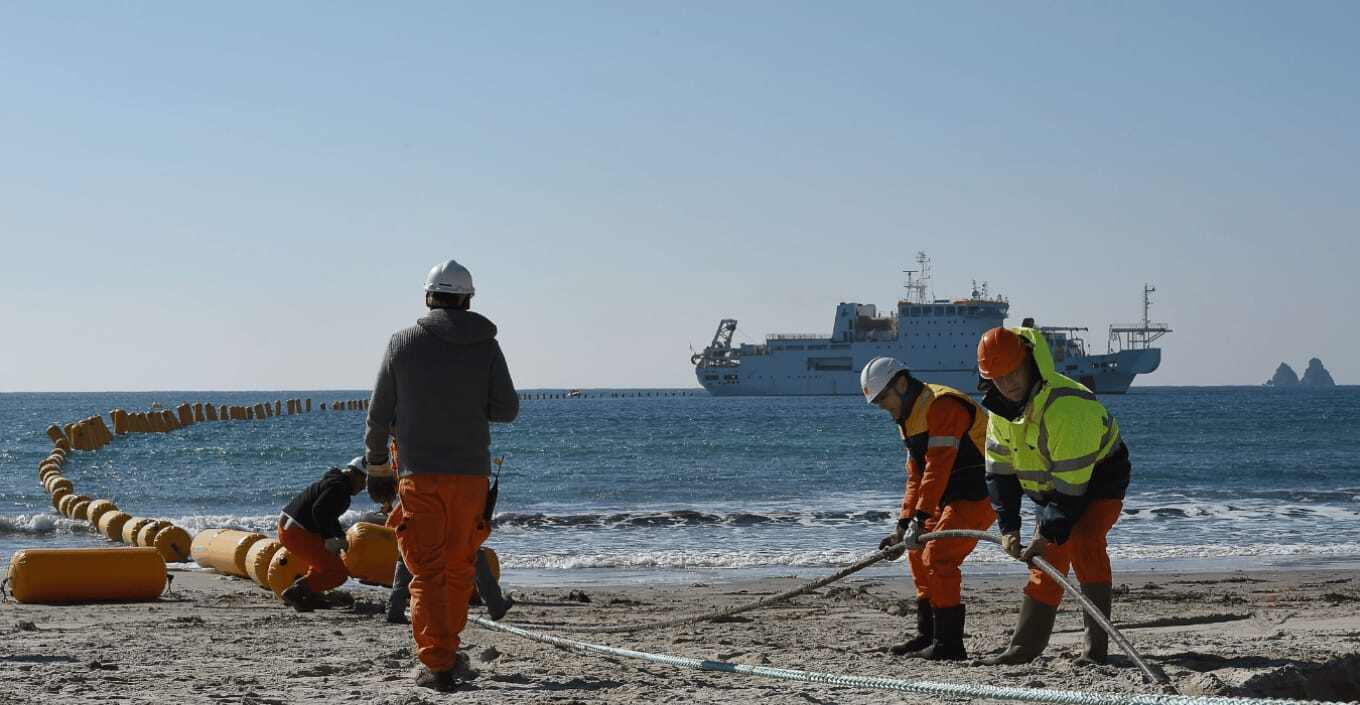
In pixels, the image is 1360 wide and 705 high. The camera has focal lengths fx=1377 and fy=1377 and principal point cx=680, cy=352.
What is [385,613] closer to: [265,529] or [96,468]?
[265,529]

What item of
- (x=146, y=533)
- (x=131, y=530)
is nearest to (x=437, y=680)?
(x=146, y=533)

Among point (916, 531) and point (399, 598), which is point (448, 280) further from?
point (399, 598)

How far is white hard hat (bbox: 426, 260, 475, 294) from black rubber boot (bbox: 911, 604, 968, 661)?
2.50 meters

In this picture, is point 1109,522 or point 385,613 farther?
point 385,613

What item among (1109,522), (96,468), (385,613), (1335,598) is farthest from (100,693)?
(96,468)

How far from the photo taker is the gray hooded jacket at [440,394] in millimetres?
5242

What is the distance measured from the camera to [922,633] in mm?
6434

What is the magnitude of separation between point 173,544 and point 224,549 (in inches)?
68.4

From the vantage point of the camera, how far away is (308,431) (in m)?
61.0

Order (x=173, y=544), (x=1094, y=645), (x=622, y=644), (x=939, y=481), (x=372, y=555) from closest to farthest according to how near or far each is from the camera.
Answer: (x=1094, y=645)
(x=939, y=481)
(x=622, y=644)
(x=372, y=555)
(x=173, y=544)

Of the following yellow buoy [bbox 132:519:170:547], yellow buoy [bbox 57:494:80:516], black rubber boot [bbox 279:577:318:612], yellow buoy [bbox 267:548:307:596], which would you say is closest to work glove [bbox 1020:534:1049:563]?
black rubber boot [bbox 279:577:318:612]

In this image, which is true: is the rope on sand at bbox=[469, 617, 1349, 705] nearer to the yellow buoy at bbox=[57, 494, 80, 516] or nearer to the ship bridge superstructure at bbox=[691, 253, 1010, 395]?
the yellow buoy at bbox=[57, 494, 80, 516]

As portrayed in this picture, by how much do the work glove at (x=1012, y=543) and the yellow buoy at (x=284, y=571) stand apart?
5.11 meters

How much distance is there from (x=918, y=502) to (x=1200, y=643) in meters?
1.51
